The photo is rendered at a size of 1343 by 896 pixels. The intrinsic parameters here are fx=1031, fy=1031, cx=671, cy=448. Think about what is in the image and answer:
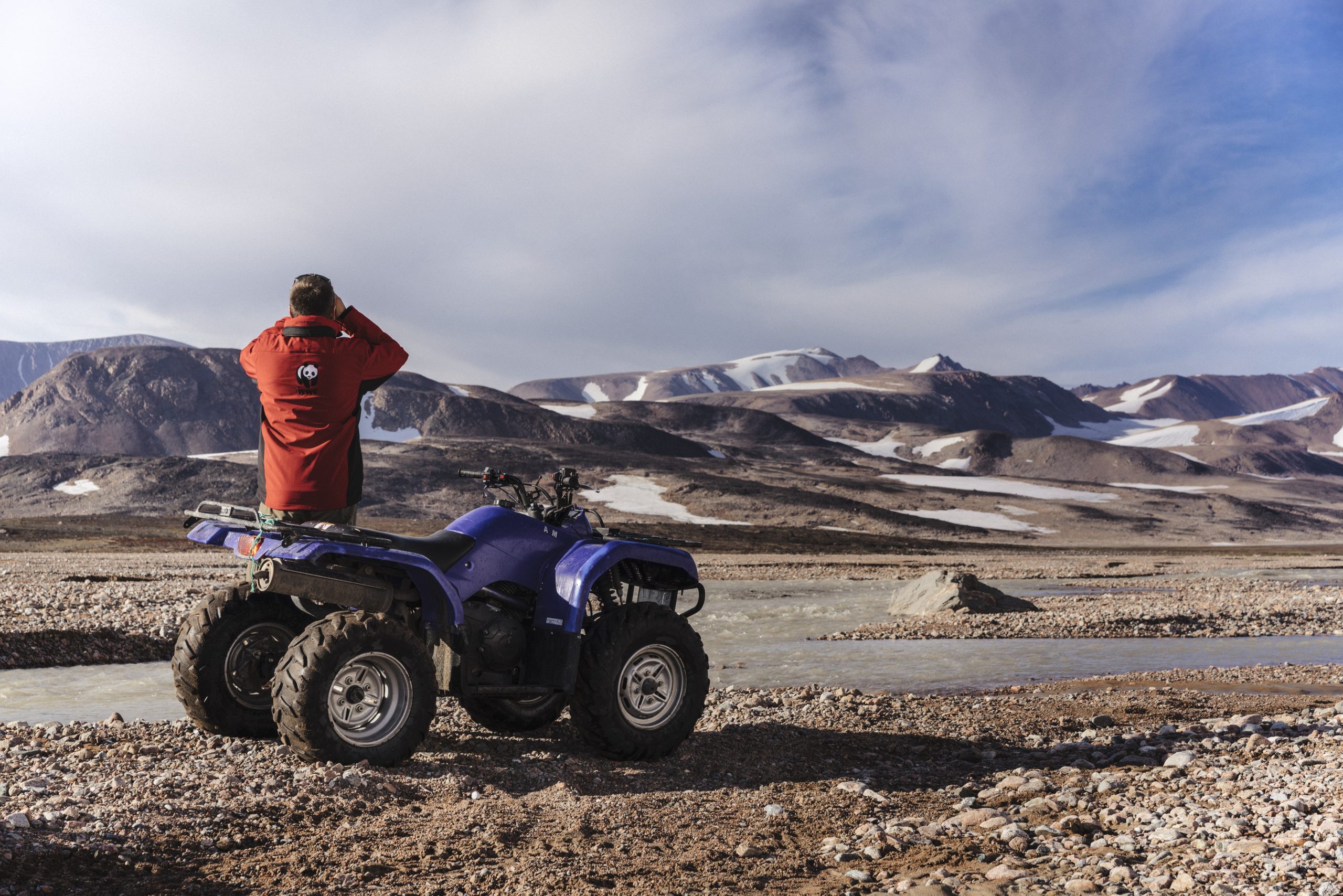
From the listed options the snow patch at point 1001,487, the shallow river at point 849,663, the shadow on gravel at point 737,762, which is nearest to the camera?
the shadow on gravel at point 737,762

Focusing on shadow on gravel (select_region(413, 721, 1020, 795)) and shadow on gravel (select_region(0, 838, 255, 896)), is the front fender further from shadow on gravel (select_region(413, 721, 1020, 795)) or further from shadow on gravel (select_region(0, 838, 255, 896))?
shadow on gravel (select_region(0, 838, 255, 896))

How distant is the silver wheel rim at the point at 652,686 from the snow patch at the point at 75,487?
302 feet

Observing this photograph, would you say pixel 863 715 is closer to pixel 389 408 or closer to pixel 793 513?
pixel 793 513

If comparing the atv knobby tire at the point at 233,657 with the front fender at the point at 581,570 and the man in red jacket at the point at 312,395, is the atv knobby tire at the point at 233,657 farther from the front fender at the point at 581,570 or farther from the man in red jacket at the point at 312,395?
the front fender at the point at 581,570

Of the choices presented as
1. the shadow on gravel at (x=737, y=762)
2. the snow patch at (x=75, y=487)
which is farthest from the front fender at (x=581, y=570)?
the snow patch at (x=75, y=487)

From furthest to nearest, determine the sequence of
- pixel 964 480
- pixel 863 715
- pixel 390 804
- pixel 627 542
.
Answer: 1. pixel 964 480
2. pixel 863 715
3. pixel 627 542
4. pixel 390 804

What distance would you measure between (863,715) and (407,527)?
60898 mm

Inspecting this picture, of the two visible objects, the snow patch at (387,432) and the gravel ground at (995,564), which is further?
the snow patch at (387,432)

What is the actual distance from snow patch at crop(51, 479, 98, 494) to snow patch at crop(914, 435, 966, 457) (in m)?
140

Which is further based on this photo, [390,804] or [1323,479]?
[1323,479]

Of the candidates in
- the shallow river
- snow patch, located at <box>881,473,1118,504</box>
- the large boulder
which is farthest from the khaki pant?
snow patch, located at <box>881,473,1118,504</box>

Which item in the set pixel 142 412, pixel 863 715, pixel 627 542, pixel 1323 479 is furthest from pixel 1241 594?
pixel 1323 479

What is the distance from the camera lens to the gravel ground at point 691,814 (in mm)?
4500

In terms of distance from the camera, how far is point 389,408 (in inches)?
5645
